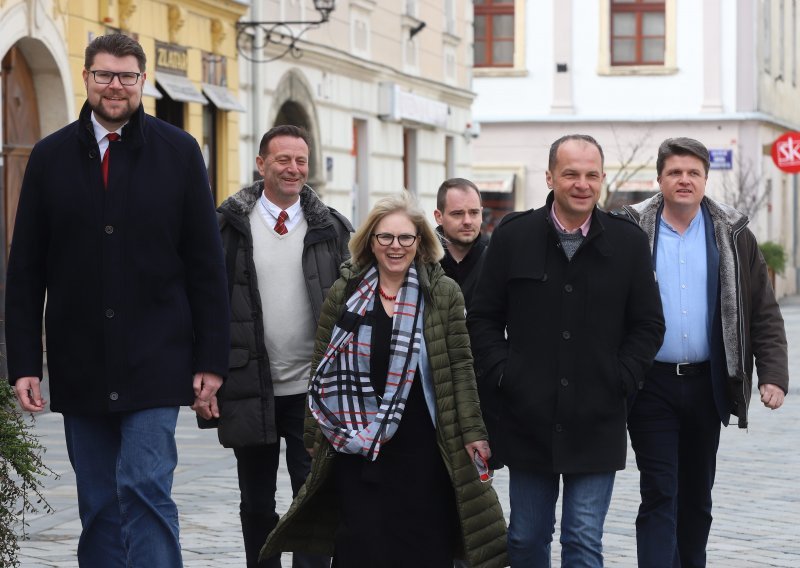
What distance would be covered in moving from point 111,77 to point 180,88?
13687 mm

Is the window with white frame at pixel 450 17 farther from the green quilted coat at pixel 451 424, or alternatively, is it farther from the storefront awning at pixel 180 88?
the green quilted coat at pixel 451 424

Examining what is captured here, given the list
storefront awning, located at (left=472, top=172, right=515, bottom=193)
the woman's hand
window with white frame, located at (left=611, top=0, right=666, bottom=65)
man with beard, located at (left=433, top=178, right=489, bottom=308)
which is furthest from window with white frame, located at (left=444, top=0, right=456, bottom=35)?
the woman's hand

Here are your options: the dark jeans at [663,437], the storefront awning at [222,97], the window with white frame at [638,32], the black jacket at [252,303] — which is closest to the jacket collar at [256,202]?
the black jacket at [252,303]

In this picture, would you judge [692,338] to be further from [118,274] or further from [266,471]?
[118,274]

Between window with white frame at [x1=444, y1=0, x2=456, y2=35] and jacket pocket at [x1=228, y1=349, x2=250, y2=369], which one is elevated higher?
window with white frame at [x1=444, y1=0, x2=456, y2=35]

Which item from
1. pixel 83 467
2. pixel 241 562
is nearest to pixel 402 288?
pixel 83 467

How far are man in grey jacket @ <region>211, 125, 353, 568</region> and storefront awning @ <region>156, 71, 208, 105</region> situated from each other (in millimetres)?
11931

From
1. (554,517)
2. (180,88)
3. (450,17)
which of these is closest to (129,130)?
(554,517)

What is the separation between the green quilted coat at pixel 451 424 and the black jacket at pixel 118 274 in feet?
1.91

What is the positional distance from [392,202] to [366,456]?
0.89m

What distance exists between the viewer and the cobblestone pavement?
8.33 m

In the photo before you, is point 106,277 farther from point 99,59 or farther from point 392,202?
point 392,202

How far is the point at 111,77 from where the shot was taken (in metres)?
5.91

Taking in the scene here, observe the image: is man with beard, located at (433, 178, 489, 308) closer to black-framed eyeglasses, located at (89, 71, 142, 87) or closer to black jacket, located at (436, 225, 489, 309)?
black jacket, located at (436, 225, 489, 309)
